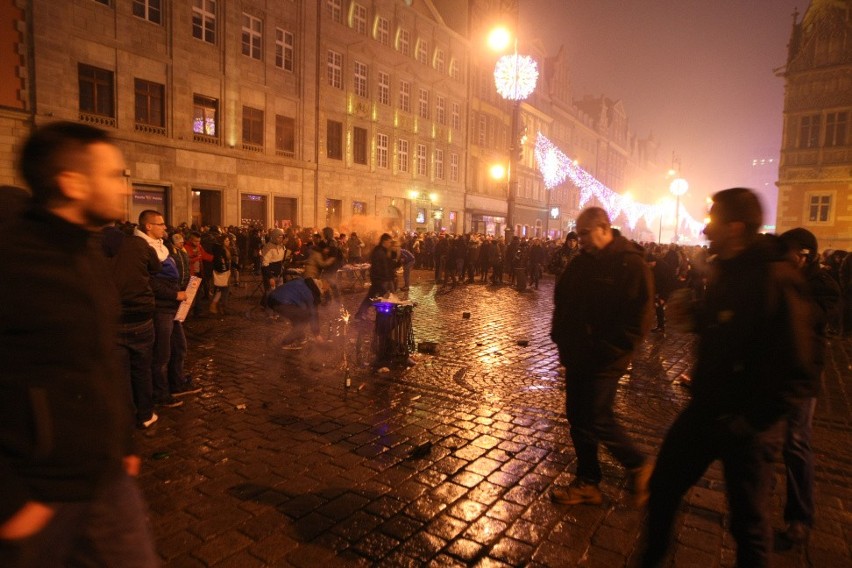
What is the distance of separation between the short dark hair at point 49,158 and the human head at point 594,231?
9.40ft

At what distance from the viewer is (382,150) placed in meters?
33.0

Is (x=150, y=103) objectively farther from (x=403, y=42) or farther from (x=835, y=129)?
(x=835, y=129)

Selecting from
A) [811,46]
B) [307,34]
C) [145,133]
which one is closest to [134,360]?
[145,133]

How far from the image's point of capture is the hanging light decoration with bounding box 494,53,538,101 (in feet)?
60.6

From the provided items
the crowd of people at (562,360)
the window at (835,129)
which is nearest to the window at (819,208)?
the window at (835,129)

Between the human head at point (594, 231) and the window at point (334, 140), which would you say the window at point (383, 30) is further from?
the human head at point (594, 231)

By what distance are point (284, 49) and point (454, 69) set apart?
15.7m

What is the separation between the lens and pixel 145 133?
69.6ft

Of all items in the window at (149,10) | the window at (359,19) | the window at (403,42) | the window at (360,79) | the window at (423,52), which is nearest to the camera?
the window at (149,10)

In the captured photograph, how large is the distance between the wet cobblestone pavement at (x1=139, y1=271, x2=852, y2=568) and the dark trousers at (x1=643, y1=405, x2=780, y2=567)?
0.71 m

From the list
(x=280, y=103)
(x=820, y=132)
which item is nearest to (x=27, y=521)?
(x=280, y=103)

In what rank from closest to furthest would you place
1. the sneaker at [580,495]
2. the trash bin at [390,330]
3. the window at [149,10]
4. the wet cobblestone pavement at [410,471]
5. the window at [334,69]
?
the wet cobblestone pavement at [410,471], the sneaker at [580,495], the trash bin at [390,330], the window at [149,10], the window at [334,69]

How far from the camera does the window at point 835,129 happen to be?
106 feet

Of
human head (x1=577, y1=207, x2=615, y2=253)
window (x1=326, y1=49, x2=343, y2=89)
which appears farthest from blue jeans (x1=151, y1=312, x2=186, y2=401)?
window (x1=326, y1=49, x2=343, y2=89)
